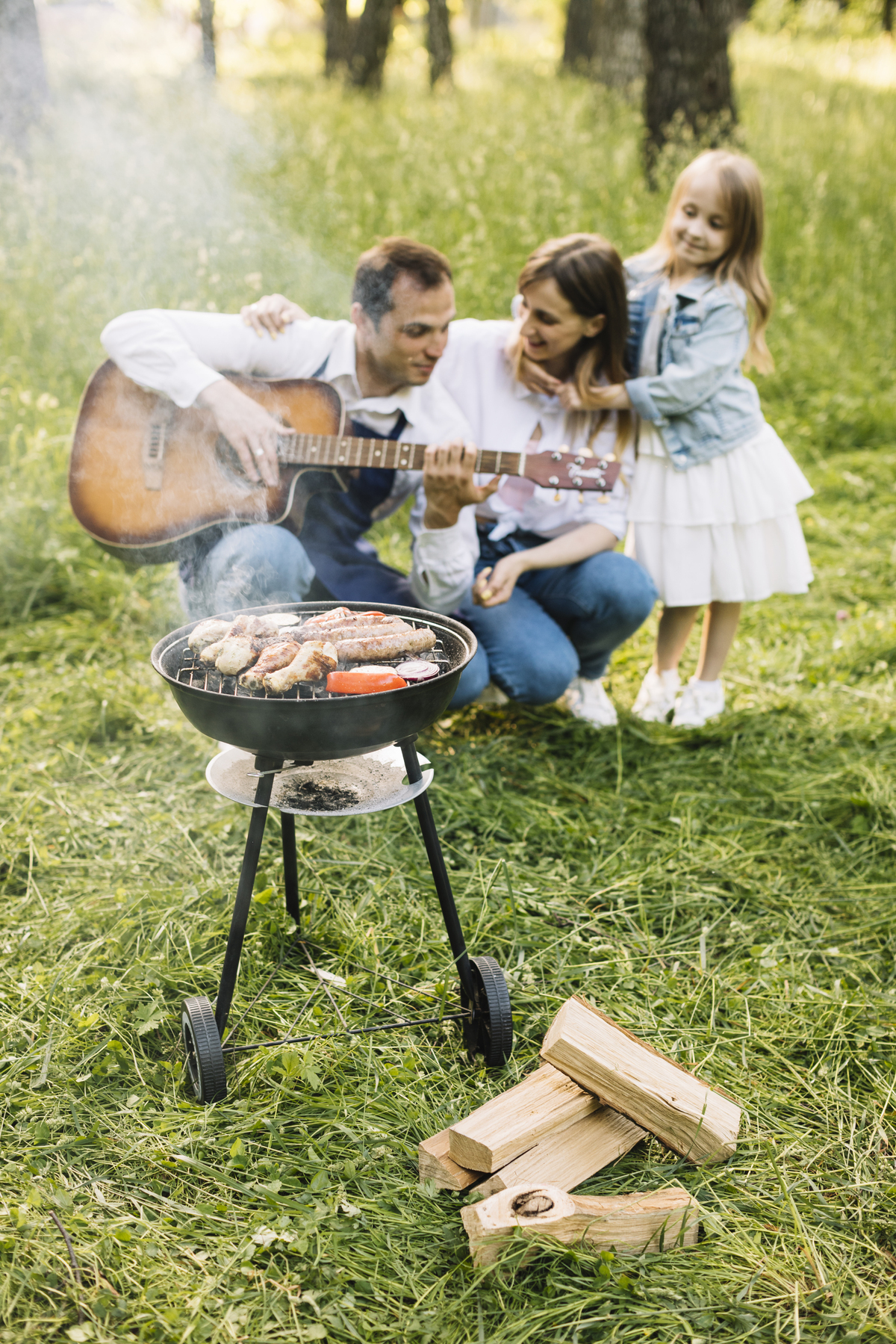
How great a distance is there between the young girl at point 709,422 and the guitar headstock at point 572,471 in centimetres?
42

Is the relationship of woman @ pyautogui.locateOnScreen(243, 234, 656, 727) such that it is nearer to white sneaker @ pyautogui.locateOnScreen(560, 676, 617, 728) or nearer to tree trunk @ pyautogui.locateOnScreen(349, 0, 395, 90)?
white sneaker @ pyautogui.locateOnScreen(560, 676, 617, 728)

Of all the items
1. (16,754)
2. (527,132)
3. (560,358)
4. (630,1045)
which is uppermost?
(527,132)

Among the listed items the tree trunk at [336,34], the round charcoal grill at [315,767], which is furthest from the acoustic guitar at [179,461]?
the tree trunk at [336,34]

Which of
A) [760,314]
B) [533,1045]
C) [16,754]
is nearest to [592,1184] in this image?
[533,1045]

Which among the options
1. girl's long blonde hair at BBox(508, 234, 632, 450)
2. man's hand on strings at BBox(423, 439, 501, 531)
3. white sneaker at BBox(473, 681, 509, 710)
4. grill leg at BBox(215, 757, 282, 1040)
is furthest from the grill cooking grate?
girl's long blonde hair at BBox(508, 234, 632, 450)

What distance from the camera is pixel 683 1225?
5.92 ft

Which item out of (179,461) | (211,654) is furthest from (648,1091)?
(179,461)

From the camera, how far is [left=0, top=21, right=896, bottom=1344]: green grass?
1.75 m

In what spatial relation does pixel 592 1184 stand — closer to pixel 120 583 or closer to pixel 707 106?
pixel 120 583

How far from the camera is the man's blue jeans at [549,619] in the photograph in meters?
3.35

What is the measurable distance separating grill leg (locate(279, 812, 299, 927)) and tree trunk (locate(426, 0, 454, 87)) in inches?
465

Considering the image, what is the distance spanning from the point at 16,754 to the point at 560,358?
7.56ft

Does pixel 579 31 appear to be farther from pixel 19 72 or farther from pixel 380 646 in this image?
pixel 380 646

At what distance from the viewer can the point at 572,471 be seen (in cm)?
299
